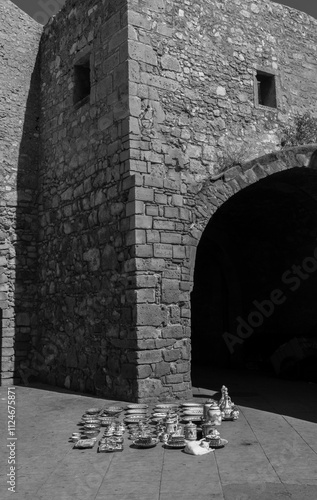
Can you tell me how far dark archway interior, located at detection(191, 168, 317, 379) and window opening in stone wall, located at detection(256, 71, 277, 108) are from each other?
4.68ft

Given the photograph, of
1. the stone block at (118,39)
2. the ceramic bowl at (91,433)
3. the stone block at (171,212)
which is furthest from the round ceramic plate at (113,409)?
the stone block at (118,39)

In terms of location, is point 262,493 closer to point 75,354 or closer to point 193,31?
point 75,354

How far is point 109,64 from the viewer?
22.3ft

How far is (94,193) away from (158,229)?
1.20 meters

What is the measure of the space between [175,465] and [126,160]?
147 inches

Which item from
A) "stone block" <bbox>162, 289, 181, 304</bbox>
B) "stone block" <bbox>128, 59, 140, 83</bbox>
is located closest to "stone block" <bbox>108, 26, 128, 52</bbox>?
"stone block" <bbox>128, 59, 140, 83</bbox>

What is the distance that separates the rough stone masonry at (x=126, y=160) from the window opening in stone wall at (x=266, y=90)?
2 centimetres

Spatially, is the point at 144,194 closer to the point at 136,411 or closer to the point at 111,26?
the point at 111,26

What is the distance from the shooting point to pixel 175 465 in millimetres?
3865

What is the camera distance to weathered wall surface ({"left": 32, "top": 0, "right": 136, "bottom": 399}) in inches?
253

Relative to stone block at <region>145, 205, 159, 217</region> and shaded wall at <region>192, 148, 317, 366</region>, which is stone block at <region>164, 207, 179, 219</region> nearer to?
stone block at <region>145, 205, 159, 217</region>

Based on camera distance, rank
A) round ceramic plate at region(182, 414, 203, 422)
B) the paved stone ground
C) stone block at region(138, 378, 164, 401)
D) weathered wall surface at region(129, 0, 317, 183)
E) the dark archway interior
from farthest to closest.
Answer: the dark archway interior → weathered wall surface at region(129, 0, 317, 183) → stone block at region(138, 378, 164, 401) → round ceramic plate at region(182, 414, 203, 422) → the paved stone ground

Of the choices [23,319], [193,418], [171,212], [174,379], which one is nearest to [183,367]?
[174,379]

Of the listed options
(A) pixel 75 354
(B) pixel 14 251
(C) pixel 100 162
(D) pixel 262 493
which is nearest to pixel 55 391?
(A) pixel 75 354
